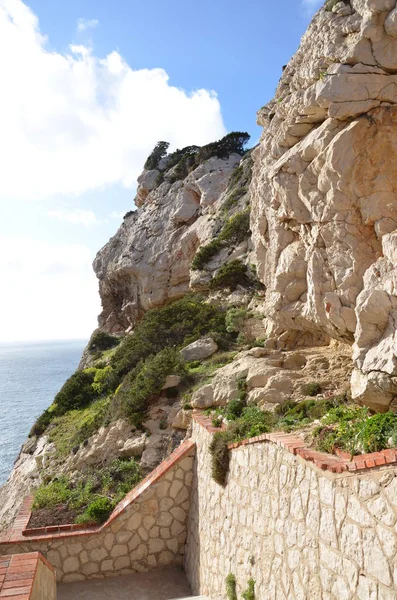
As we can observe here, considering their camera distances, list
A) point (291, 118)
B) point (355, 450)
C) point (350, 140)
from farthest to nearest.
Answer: point (291, 118) < point (350, 140) < point (355, 450)

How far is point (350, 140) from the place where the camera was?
34.9ft

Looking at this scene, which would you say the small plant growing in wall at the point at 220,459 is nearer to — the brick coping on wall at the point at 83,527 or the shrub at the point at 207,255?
the brick coping on wall at the point at 83,527

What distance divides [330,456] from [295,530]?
108 centimetres

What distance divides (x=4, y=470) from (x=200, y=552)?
2764 cm

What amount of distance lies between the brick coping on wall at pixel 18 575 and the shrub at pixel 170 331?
42.8 ft

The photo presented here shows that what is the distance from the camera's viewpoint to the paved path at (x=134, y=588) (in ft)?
29.8

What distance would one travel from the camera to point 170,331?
20.0 metres

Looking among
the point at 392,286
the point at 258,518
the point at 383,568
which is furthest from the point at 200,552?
the point at 392,286

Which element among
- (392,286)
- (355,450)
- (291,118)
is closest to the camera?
(355,450)

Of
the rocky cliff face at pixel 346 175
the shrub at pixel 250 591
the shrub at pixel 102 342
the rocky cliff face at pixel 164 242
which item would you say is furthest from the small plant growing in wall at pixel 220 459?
the shrub at pixel 102 342

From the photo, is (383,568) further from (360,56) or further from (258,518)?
(360,56)

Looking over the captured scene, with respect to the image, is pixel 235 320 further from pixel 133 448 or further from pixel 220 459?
pixel 220 459

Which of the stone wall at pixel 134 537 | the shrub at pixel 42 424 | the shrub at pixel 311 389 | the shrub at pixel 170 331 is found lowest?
the stone wall at pixel 134 537

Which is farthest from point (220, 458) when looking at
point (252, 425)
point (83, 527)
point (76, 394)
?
A: point (76, 394)
